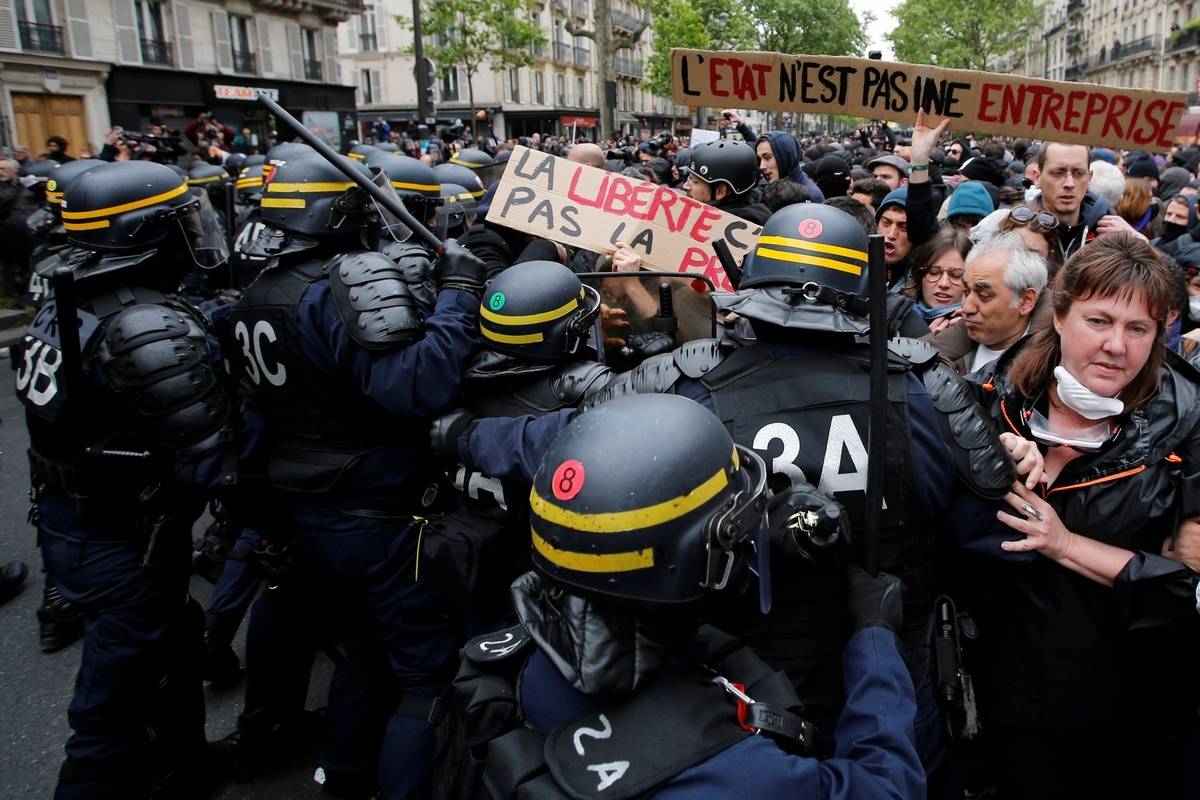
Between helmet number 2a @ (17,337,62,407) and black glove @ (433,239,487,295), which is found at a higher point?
black glove @ (433,239,487,295)

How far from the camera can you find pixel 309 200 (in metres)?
2.85

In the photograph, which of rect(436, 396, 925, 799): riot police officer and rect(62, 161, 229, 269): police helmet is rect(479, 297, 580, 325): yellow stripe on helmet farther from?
rect(62, 161, 229, 269): police helmet

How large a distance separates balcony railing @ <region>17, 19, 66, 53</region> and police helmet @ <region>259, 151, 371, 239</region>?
23.3 meters

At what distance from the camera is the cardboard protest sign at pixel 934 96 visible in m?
3.46

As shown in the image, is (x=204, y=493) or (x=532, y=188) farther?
(x=532, y=188)

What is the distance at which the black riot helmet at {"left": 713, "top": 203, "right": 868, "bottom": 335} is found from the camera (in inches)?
74.8

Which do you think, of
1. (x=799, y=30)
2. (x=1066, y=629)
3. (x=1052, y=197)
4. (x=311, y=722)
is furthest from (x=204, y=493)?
(x=799, y=30)

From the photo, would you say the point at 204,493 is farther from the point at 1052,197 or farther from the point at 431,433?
the point at 1052,197

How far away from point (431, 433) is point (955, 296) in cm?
245

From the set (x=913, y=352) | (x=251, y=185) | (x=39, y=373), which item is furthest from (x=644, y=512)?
(x=251, y=185)

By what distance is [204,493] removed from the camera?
9.57 feet

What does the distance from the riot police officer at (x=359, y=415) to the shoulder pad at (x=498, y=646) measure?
1.09m

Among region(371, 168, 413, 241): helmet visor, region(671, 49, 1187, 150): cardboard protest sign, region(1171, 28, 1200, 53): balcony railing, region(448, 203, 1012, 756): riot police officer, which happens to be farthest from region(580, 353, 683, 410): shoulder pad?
region(1171, 28, 1200, 53): balcony railing

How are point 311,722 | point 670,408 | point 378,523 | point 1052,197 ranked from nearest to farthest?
point 670,408 < point 378,523 < point 311,722 < point 1052,197
